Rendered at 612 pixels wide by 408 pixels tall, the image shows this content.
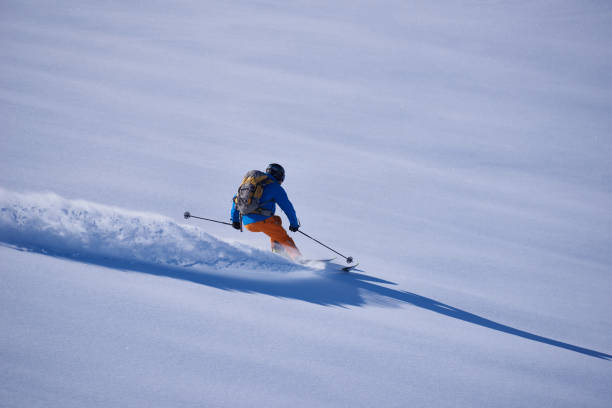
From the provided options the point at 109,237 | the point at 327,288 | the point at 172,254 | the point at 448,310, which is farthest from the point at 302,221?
the point at 109,237

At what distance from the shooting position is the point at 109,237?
4562 millimetres

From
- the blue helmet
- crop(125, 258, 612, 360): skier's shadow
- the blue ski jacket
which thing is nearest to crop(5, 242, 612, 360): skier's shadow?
crop(125, 258, 612, 360): skier's shadow

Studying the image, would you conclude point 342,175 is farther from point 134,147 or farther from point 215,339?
point 215,339

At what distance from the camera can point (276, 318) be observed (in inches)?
150

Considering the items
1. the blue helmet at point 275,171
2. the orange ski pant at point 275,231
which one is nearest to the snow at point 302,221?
the orange ski pant at point 275,231

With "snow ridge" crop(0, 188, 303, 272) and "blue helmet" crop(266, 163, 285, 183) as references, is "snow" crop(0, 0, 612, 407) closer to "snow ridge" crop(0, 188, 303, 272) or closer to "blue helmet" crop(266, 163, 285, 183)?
"snow ridge" crop(0, 188, 303, 272)

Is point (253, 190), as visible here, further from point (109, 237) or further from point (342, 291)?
point (109, 237)

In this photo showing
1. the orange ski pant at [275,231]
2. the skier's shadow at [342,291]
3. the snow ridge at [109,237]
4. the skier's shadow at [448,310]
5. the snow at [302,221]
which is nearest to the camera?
the snow at [302,221]

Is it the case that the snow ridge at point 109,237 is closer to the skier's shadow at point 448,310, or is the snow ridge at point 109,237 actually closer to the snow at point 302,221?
the snow at point 302,221

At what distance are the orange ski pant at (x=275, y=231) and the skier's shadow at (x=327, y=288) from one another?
514mm

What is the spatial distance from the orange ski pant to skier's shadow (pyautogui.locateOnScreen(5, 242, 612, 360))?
1.69 feet

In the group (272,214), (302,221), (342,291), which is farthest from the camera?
(302,221)

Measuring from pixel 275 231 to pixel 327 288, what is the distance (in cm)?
121

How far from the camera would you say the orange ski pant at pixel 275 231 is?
5809 millimetres
